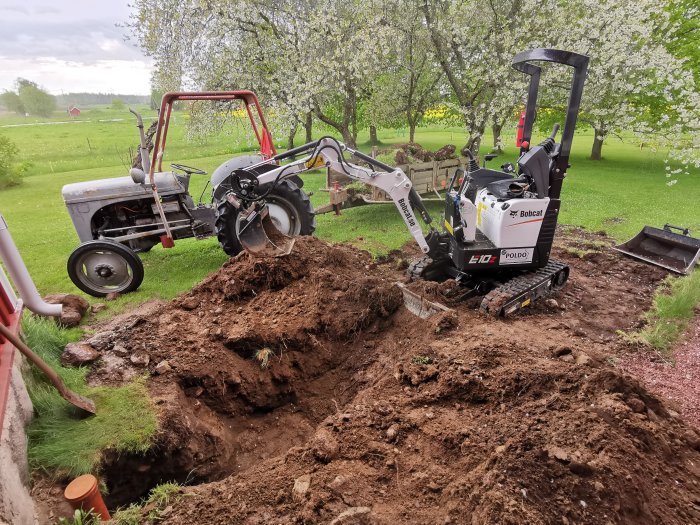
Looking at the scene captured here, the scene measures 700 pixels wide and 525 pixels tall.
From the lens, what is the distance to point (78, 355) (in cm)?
407

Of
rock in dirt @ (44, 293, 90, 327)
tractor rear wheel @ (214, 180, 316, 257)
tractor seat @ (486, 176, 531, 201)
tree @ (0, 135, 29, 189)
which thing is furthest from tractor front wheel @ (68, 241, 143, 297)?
tree @ (0, 135, 29, 189)

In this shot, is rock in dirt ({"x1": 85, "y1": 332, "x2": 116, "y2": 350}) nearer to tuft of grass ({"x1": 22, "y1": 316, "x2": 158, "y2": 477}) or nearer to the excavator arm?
tuft of grass ({"x1": 22, "y1": 316, "x2": 158, "y2": 477})

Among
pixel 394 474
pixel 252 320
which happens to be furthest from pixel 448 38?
pixel 394 474

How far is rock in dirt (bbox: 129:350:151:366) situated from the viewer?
408 cm

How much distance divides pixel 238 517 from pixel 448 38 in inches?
422

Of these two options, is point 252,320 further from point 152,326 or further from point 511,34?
point 511,34

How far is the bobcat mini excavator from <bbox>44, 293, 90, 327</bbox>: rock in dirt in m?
2.37

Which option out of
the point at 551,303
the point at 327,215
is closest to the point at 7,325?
the point at 551,303

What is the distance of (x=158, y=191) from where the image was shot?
22.1ft

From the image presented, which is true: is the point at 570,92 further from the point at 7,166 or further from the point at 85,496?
the point at 7,166

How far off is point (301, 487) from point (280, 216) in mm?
4852

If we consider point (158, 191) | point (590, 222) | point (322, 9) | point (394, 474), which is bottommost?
point (590, 222)

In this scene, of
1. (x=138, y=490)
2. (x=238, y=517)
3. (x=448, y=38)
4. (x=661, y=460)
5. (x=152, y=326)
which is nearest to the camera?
(x=238, y=517)

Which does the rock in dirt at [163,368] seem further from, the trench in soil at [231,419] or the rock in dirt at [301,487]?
the rock in dirt at [301,487]
